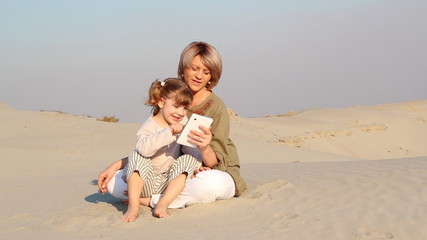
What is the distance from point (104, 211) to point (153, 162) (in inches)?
27.8

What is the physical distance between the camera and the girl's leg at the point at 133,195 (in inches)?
189

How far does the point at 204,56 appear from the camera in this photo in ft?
17.5

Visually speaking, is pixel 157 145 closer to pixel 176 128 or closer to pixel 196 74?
pixel 176 128

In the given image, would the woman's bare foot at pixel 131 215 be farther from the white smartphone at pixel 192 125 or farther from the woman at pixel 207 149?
the white smartphone at pixel 192 125

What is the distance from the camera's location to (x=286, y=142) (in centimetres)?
1848

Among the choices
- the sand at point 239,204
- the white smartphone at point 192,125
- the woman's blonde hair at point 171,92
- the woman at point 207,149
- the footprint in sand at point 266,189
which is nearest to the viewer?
the sand at point 239,204

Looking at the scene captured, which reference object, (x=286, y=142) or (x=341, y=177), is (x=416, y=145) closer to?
(x=286, y=142)

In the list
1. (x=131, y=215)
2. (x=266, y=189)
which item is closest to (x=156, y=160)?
(x=131, y=215)

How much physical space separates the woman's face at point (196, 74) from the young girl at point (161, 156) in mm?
329

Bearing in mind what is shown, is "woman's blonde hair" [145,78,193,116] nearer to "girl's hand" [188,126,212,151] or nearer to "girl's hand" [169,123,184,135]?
"girl's hand" [169,123,184,135]

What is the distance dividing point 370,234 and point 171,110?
202 centimetres

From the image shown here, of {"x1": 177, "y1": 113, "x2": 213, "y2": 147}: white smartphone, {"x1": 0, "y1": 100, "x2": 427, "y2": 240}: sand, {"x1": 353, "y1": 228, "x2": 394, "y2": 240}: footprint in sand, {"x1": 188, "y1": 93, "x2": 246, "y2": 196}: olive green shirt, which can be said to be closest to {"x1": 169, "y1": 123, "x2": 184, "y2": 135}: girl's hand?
{"x1": 177, "y1": 113, "x2": 213, "y2": 147}: white smartphone

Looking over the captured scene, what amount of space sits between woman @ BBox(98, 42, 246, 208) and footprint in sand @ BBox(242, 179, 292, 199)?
0.40ft

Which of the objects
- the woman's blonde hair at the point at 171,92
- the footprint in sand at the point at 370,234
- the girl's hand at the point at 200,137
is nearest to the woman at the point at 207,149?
the girl's hand at the point at 200,137
